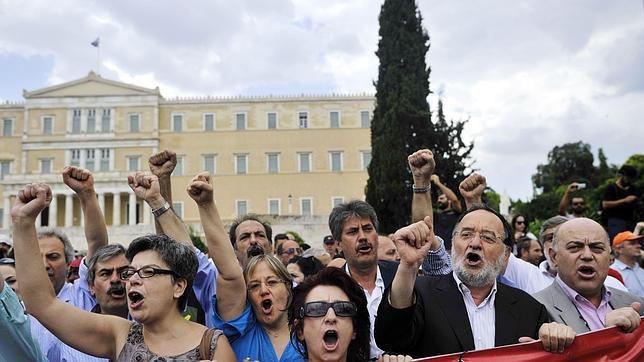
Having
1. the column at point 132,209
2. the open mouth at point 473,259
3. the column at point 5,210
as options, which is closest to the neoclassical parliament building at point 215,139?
the column at point 132,209

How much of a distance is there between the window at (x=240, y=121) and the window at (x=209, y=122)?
193 centimetres

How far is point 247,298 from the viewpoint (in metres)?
3.34

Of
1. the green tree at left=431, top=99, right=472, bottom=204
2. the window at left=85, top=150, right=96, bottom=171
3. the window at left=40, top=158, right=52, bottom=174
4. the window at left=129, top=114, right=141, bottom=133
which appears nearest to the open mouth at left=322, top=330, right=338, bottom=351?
the green tree at left=431, top=99, right=472, bottom=204

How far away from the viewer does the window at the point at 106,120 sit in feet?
165

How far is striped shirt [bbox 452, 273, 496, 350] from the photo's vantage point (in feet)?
10.1

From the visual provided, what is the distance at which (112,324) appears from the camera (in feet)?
9.23

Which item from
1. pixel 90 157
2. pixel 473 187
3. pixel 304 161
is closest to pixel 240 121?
pixel 304 161

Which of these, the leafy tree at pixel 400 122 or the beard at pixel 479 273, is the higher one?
the leafy tree at pixel 400 122

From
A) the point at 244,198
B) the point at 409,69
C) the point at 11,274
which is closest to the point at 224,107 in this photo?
the point at 244,198

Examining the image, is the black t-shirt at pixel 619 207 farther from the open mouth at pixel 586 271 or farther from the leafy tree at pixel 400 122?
the leafy tree at pixel 400 122

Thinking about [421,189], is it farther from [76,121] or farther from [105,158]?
[76,121]

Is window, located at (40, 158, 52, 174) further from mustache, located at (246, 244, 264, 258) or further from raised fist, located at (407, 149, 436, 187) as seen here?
raised fist, located at (407, 149, 436, 187)

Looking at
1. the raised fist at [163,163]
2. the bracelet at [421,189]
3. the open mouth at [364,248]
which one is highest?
the raised fist at [163,163]

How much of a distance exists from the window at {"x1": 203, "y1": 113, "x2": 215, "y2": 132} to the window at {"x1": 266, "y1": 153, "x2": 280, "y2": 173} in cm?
522
